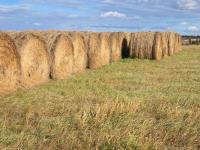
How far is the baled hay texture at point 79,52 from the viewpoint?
16203mm

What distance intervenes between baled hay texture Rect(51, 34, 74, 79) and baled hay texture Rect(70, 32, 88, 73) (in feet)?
1.82

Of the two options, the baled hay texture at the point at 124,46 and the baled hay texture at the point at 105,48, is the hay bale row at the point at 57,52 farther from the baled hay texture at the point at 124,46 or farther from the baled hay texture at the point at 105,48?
the baled hay texture at the point at 124,46

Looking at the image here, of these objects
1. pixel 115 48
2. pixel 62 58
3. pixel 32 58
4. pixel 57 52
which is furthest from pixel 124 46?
pixel 32 58

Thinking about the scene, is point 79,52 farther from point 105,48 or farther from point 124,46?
point 124,46

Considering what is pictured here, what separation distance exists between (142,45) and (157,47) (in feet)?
2.30

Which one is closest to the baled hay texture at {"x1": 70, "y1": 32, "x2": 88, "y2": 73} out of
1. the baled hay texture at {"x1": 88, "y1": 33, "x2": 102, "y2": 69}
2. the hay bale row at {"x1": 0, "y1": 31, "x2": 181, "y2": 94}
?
the hay bale row at {"x1": 0, "y1": 31, "x2": 181, "y2": 94}

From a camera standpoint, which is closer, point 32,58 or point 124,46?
point 32,58

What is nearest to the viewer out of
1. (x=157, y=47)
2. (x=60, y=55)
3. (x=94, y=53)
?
(x=60, y=55)

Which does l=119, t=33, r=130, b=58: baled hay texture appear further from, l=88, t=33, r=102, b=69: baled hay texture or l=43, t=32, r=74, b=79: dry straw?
l=43, t=32, r=74, b=79: dry straw

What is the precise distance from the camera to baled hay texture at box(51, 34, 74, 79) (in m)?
13.9

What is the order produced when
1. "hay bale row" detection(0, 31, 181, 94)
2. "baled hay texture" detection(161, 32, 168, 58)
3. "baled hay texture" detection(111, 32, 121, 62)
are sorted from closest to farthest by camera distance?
"hay bale row" detection(0, 31, 181, 94)
"baled hay texture" detection(111, 32, 121, 62)
"baled hay texture" detection(161, 32, 168, 58)

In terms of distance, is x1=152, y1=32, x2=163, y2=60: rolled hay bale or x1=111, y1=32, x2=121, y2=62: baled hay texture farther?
x1=152, y1=32, x2=163, y2=60: rolled hay bale

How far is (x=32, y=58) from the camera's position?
1273cm

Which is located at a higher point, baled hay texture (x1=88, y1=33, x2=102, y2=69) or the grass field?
baled hay texture (x1=88, y1=33, x2=102, y2=69)
